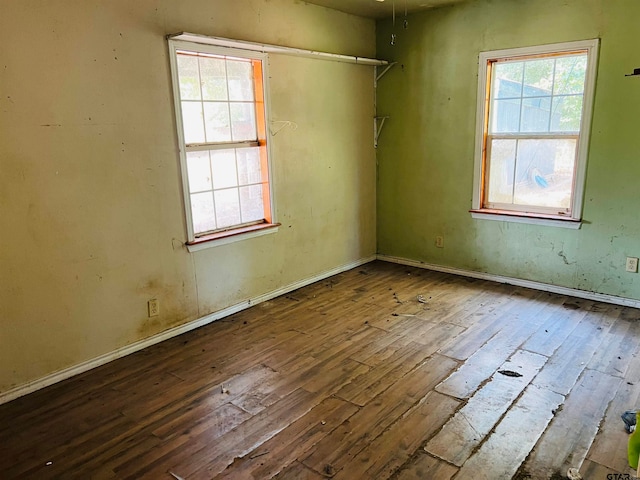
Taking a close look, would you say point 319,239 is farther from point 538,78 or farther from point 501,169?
point 538,78

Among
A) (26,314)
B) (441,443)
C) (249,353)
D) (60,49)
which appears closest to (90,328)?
(26,314)

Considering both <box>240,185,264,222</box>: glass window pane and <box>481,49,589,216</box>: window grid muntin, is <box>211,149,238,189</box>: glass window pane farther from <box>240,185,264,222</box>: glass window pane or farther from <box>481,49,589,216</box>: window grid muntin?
<box>481,49,589,216</box>: window grid muntin

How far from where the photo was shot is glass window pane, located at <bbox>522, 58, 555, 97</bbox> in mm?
3988

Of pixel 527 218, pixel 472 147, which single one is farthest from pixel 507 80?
pixel 527 218

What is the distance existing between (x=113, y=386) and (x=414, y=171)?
3.52m

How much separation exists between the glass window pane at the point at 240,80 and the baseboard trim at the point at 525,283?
2.51 meters

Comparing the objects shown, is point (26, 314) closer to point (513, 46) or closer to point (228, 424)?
point (228, 424)

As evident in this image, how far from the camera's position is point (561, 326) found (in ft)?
11.6

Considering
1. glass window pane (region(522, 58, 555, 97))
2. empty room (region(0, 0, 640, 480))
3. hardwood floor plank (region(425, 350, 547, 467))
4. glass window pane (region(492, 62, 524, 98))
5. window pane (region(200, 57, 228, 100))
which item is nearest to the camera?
hardwood floor plank (region(425, 350, 547, 467))

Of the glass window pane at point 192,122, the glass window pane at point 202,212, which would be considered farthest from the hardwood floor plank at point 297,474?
the glass window pane at point 192,122

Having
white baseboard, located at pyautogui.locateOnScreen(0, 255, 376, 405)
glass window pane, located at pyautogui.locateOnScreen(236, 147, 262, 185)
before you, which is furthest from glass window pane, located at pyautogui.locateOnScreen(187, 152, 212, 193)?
white baseboard, located at pyautogui.locateOnScreen(0, 255, 376, 405)

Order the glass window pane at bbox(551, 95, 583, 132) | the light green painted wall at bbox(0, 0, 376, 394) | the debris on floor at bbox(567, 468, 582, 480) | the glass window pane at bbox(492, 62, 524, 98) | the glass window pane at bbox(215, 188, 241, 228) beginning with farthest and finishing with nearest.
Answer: the glass window pane at bbox(492, 62, 524, 98) → the glass window pane at bbox(551, 95, 583, 132) → the glass window pane at bbox(215, 188, 241, 228) → the light green painted wall at bbox(0, 0, 376, 394) → the debris on floor at bbox(567, 468, 582, 480)

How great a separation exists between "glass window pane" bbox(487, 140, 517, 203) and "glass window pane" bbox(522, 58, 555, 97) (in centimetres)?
46

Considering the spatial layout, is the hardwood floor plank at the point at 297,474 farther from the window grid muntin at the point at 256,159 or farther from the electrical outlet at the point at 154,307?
the window grid muntin at the point at 256,159
